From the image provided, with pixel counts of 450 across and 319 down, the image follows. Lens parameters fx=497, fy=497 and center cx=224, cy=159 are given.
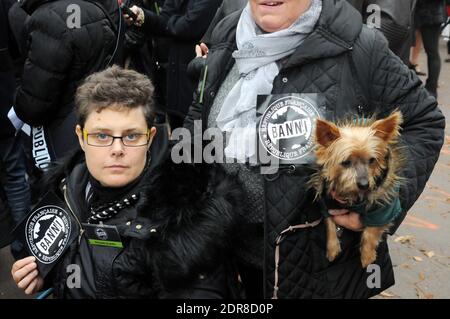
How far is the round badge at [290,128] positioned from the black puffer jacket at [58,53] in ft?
4.80

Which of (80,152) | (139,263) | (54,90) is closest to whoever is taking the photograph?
(139,263)

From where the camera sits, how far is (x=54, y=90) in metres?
2.93

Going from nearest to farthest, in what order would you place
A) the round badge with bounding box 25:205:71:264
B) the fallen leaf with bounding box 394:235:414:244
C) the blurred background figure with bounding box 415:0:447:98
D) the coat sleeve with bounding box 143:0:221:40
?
the round badge with bounding box 25:205:71:264 → the fallen leaf with bounding box 394:235:414:244 → the coat sleeve with bounding box 143:0:221:40 → the blurred background figure with bounding box 415:0:447:98

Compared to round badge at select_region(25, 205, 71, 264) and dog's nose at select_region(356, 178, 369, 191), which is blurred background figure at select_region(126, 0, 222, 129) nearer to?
round badge at select_region(25, 205, 71, 264)

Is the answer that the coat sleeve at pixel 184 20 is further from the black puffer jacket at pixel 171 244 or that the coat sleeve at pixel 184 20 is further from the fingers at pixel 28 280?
the fingers at pixel 28 280

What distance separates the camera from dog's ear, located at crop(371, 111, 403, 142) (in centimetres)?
173

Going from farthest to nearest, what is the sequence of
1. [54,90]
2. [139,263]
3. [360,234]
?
[54,90], [360,234], [139,263]

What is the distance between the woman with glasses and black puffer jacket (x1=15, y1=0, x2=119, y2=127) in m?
0.85

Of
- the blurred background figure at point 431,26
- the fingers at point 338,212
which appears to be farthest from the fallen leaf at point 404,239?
the blurred background figure at point 431,26

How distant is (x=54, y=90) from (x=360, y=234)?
1.94m

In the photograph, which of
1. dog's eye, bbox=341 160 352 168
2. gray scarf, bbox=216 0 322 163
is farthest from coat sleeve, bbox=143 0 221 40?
dog's eye, bbox=341 160 352 168

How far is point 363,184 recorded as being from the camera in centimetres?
177
